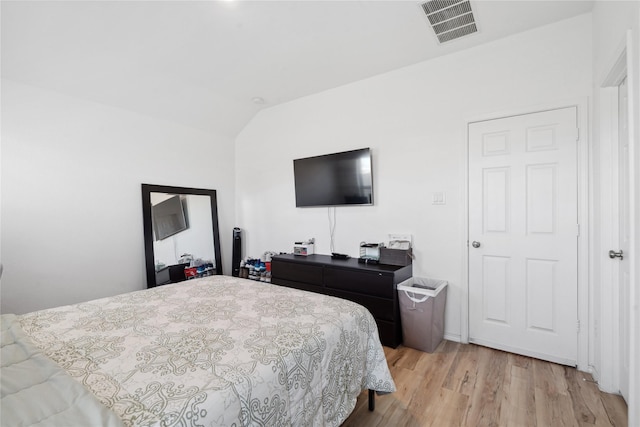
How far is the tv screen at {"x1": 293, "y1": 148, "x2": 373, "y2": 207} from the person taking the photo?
10.3 ft

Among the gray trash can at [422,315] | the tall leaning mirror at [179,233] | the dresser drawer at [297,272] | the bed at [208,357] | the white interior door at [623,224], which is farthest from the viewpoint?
the tall leaning mirror at [179,233]

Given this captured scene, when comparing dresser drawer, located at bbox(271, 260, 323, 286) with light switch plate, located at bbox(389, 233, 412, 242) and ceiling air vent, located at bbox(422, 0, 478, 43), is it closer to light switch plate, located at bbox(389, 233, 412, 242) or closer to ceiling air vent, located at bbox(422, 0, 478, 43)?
light switch plate, located at bbox(389, 233, 412, 242)

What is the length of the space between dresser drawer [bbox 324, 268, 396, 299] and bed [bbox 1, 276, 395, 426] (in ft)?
3.13

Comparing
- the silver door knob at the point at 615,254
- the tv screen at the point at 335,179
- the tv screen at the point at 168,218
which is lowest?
the silver door knob at the point at 615,254

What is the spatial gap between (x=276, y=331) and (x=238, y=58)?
103 inches

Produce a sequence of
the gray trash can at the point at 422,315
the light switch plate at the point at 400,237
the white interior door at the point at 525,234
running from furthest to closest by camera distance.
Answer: the light switch plate at the point at 400,237, the gray trash can at the point at 422,315, the white interior door at the point at 525,234

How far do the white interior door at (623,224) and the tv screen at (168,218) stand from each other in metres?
4.11

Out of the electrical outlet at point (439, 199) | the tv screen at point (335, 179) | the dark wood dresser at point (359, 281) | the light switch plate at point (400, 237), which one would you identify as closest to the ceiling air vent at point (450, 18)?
the tv screen at point (335, 179)

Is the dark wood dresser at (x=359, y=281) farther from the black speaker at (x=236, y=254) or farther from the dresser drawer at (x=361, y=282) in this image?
the black speaker at (x=236, y=254)

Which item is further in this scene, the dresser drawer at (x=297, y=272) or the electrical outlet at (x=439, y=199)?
the dresser drawer at (x=297, y=272)

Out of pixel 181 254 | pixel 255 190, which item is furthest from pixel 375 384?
pixel 255 190

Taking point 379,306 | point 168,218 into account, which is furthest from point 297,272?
point 168,218

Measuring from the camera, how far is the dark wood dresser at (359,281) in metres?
2.59

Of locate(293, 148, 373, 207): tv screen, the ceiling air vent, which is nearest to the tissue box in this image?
locate(293, 148, 373, 207): tv screen
